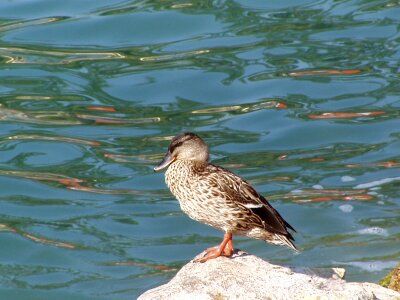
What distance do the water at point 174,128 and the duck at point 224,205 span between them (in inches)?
86.5

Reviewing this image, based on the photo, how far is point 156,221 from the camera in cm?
1119

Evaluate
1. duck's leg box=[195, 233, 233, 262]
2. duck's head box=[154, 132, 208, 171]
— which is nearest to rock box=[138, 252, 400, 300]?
duck's leg box=[195, 233, 233, 262]

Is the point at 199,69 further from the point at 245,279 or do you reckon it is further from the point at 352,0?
the point at 245,279

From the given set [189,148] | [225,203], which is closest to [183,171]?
[189,148]

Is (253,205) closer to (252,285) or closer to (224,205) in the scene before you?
(224,205)

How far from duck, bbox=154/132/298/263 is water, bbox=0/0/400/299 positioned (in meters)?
2.20

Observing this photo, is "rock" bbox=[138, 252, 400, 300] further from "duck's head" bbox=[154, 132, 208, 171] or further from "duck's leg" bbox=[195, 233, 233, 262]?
"duck's head" bbox=[154, 132, 208, 171]

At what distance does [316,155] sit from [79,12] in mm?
5610

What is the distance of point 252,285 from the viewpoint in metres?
7.00

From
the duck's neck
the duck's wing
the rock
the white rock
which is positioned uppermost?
the duck's neck

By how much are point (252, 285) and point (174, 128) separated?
20.3ft

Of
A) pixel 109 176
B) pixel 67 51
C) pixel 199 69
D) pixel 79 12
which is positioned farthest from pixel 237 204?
pixel 79 12

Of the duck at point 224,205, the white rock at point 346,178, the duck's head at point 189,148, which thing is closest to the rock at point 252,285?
the duck at point 224,205

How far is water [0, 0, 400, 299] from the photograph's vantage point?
34.4ft
